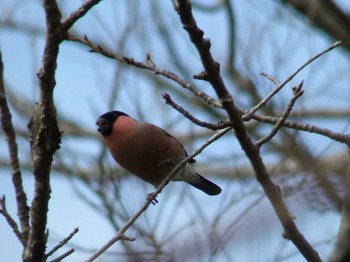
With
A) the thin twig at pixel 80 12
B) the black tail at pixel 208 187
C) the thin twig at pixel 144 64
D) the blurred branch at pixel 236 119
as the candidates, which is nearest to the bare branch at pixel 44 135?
the thin twig at pixel 80 12

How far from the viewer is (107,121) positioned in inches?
175

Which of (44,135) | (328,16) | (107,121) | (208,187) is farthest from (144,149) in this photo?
(328,16)

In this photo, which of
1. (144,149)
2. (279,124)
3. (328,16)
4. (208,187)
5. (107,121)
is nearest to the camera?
(279,124)

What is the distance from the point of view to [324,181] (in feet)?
10.4

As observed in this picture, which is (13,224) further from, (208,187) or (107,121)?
(208,187)

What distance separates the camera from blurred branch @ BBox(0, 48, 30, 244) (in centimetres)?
210

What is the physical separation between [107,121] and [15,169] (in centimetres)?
230

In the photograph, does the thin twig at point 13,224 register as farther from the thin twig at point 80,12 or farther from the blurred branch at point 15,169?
the thin twig at point 80,12

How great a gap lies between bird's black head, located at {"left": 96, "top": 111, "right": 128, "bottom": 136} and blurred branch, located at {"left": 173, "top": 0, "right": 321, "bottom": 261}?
2.15 metres

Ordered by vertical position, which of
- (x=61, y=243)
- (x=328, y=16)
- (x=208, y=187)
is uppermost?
(x=328, y=16)

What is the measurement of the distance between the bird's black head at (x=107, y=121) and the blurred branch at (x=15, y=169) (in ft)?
7.00

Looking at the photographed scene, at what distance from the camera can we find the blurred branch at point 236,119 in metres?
1.73

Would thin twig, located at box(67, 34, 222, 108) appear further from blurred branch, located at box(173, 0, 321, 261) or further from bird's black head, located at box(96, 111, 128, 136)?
bird's black head, located at box(96, 111, 128, 136)

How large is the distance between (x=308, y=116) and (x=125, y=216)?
13.0 ft
